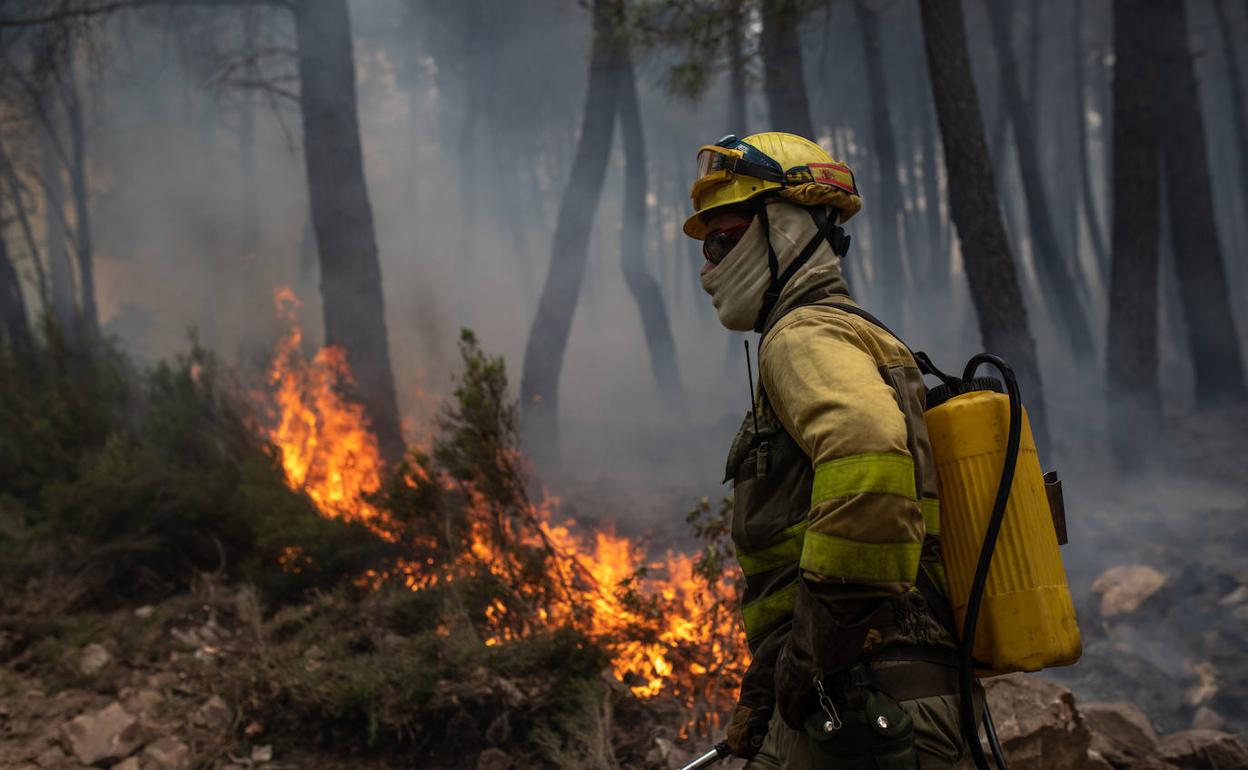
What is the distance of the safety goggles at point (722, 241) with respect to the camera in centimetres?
221

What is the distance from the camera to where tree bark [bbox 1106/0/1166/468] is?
9.04 m

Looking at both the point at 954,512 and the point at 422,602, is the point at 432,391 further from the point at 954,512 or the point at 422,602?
the point at 954,512

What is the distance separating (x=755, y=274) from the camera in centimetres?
213

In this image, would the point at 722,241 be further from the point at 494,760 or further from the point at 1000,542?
the point at 494,760

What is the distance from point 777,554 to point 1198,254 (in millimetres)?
11361

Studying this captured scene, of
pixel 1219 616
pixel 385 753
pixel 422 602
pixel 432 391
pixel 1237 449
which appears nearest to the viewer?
pixel 385 753

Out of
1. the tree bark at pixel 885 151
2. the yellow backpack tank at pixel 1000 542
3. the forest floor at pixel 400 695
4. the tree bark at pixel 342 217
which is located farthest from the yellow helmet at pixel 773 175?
the tree bark at pixel 885 151

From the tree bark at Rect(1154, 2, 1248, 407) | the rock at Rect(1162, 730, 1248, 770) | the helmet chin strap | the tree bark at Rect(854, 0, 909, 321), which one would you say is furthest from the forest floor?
the tree bark at Rect(854, 0, 909, 321)

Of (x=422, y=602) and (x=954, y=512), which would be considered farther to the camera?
(x=422, y=602)

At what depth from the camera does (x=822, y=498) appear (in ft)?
5.35

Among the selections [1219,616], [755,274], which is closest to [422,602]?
[755,274]

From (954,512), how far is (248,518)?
17.7 feet

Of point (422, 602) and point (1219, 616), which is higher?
point (422, 602)

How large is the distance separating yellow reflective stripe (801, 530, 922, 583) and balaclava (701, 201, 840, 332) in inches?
27.9
